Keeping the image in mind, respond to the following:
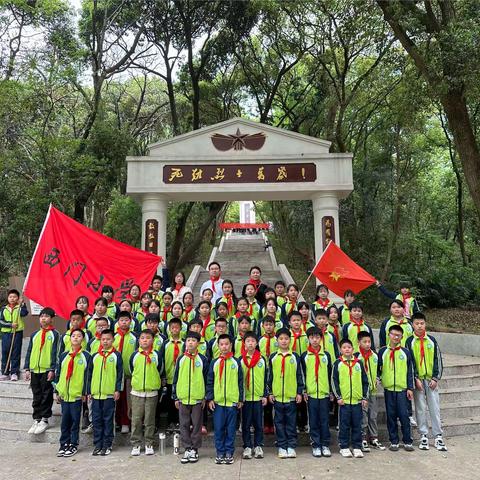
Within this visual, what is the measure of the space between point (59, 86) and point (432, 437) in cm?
1201

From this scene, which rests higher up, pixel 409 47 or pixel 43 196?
pixel 409 47

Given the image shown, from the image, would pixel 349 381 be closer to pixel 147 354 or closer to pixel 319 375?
pixel 319 375

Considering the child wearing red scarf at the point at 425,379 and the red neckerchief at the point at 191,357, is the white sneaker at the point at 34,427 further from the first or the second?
the child wearing red scarf at the point at 425,379

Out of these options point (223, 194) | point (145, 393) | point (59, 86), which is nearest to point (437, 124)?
point (223, 194)

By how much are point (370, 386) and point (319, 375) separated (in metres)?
0.67

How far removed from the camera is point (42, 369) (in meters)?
4.92

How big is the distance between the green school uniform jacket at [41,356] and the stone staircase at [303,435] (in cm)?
69

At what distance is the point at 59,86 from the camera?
11609 mm

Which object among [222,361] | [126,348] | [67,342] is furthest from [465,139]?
[67,342]

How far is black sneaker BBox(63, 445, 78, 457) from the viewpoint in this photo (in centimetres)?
435

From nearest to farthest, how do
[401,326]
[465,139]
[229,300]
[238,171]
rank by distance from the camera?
[401,326], [229,300], [465,139], [238,171]

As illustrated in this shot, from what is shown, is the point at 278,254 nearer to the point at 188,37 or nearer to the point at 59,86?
the point at 188,37

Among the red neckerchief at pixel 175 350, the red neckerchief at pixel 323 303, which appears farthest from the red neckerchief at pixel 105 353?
the red neckerchief at pixel 323 303

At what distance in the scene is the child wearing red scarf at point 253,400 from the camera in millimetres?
4344
